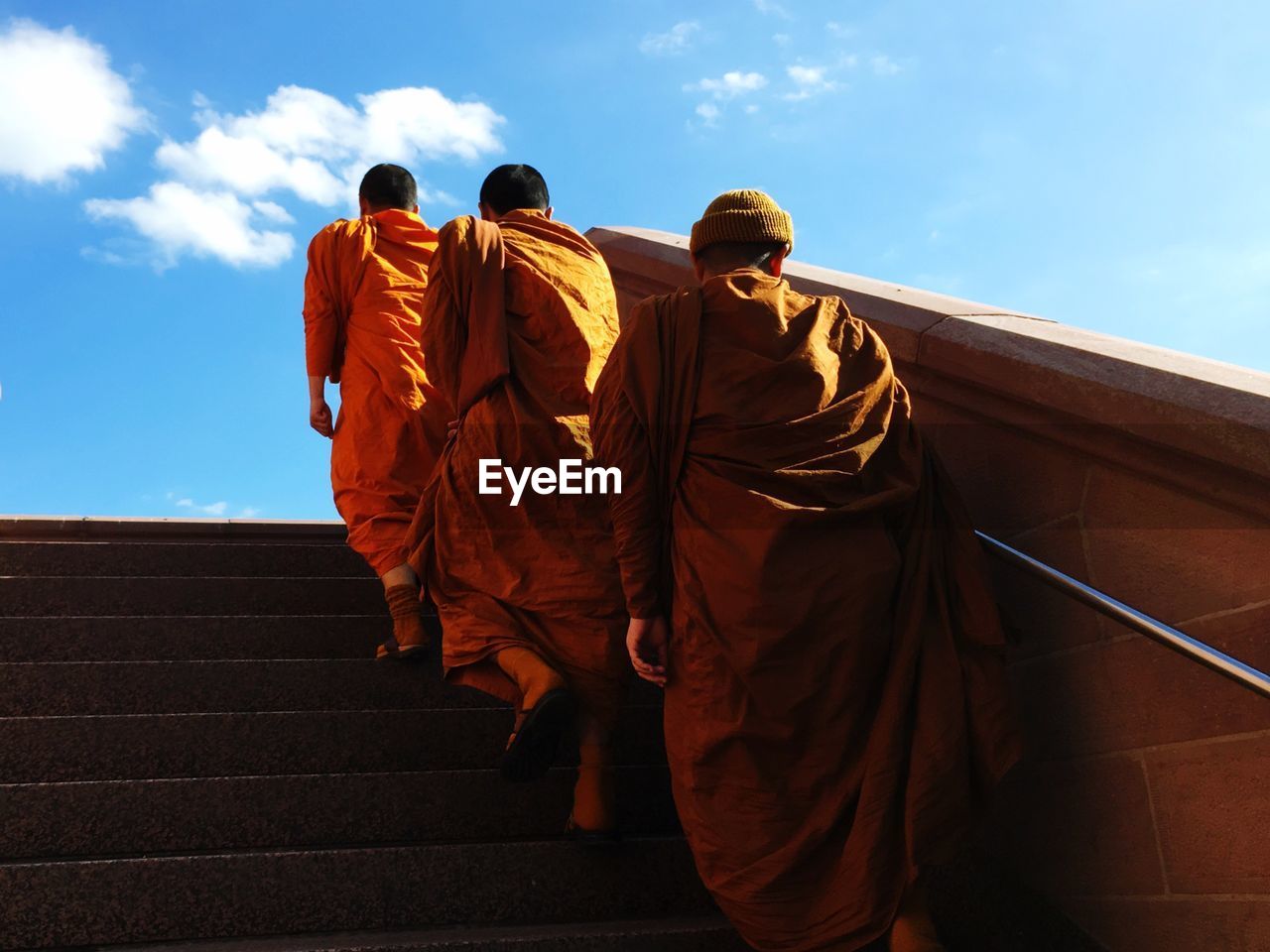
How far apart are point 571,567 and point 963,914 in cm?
136

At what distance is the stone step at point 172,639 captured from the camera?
13.5 feet

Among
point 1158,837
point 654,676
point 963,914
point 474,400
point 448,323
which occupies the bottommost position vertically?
point 963,914

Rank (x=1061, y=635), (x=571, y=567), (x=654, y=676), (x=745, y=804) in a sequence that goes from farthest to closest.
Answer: (x=571, y=567) < (x=1061, y=635) < (x=654, y=676) < (x=745, y=804)

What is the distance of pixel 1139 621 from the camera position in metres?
2.31

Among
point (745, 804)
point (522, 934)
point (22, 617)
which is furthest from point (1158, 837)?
point (22, 617)

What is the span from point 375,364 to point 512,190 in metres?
1.17

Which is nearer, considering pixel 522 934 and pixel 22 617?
pixel 522 934

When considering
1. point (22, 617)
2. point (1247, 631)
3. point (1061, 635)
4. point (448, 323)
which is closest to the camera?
point (1247, 631)

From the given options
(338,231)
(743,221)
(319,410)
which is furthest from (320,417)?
(743,221)

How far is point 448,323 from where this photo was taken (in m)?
3.48

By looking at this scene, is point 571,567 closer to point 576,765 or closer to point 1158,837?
point 576,765

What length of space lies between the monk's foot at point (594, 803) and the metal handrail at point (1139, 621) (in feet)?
3.69

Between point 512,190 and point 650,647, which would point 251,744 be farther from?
A: point 512,190

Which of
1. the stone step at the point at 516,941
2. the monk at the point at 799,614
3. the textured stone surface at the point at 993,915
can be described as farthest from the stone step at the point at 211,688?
the textured stone surface at the point at 993,915
